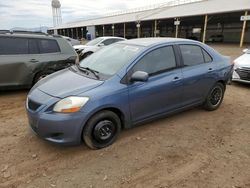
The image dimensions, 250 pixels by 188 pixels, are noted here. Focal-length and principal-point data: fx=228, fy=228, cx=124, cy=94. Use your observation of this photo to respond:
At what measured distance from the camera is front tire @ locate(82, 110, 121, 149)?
3.29 meters

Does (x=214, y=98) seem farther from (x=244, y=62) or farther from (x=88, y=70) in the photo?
(x=244, y=62)

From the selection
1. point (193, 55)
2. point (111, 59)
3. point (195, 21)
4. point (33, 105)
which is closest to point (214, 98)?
point (193, 55)

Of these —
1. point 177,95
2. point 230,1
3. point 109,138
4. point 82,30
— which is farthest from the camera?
point 82,30

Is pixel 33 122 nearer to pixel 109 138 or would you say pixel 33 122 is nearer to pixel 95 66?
pixel 109 138

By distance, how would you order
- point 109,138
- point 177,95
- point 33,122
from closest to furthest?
point 33,122
point 109,138
point 177,95

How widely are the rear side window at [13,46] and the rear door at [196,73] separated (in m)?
4.21

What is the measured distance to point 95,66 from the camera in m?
4.12

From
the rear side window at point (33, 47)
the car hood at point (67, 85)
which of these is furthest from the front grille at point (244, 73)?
the rear side window at point (33, 47)

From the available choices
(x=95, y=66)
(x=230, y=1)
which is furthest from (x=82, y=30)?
(x=95, y=66)

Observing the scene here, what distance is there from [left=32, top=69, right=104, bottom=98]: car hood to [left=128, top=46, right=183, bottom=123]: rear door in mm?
654

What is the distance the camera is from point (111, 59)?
13.4ft

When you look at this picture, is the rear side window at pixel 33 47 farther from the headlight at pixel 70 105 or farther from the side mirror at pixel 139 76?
the side mirror at pixel 139 76

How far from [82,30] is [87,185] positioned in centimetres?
5930

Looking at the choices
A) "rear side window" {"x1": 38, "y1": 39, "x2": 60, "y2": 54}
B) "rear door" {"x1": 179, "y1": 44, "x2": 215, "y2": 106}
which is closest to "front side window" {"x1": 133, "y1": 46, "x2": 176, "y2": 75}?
"rear door" {"x1": 179, "y1": 44, "x2": 215, "y2": 106}
